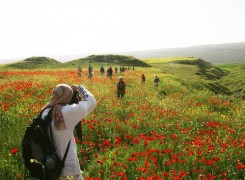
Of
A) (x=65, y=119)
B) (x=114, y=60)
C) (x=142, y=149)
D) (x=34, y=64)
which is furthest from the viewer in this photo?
(x=114, y=60)

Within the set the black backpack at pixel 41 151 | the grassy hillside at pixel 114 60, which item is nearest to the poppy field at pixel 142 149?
the black backpack at pixel 41 151

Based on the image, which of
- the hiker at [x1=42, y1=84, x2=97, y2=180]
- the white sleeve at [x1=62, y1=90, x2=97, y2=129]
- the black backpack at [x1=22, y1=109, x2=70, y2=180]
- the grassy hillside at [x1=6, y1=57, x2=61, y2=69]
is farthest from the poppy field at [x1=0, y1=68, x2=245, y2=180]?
the grassy hillside at [x1=6, y1=57, x2=61, y2=69]

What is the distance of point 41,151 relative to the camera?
404 centimetres

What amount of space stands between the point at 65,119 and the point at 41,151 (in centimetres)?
53

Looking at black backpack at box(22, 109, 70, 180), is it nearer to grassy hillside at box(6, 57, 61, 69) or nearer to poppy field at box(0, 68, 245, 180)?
poppy field at box(0, 68, 245, 180)

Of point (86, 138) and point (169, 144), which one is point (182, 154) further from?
point (86, 138)

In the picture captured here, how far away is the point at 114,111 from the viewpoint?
1228 centimetres

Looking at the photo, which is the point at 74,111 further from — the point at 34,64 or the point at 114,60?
the point at 114,60

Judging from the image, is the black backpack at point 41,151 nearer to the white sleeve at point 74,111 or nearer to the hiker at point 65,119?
the hiker at point 65,119

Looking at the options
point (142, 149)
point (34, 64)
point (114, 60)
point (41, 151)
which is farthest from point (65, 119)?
point (114, 60)

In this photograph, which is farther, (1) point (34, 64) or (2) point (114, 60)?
(2) point (114, 60)

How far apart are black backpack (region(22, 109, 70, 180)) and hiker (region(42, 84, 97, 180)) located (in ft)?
0.28

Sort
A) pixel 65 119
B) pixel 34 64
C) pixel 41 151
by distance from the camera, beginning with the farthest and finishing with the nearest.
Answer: pixel 34 64
pixel 65 119
pixel 41 151

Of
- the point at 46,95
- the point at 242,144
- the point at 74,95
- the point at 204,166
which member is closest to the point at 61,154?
the point at 74,95
